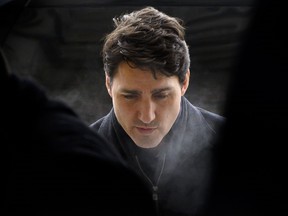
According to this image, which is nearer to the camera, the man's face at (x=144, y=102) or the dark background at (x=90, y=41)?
the man's face at (x=144, y=102)

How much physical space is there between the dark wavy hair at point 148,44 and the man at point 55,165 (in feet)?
2.25

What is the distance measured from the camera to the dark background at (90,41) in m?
1.36

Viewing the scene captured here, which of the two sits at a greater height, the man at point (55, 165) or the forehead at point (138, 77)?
the man at point (55, 165)

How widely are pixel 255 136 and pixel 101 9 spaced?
3.31 feet

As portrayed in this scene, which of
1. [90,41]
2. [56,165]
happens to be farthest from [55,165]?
[90,41]

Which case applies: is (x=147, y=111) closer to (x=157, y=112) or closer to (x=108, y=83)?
(x=157, y=112)

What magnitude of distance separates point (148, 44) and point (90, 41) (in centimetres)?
26

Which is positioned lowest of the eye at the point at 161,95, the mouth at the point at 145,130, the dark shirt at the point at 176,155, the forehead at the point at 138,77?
the dark shirt at the point at 176,155

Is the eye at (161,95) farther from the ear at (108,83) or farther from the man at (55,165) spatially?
the man at (55,165)

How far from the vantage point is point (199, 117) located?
1306mm

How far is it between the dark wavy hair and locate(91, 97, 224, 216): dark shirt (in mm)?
107

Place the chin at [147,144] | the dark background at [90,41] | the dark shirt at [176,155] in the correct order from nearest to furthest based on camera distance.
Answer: the dark shirt at [176,155], the chin at [147,144], the dark background at [90,41]

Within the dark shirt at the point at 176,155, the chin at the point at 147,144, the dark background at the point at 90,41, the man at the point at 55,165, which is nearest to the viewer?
the man at the point at 55,165

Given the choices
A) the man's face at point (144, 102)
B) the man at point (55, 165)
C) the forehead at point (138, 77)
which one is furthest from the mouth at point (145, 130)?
the man at point (55, 165)
